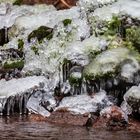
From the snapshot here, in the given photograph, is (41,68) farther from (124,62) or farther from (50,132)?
(50,132)

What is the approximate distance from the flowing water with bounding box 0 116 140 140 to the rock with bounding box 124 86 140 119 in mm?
1552

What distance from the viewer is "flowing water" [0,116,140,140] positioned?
12.2 meters

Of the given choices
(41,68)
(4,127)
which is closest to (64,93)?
(41,68)

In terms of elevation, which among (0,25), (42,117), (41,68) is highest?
(0,25)

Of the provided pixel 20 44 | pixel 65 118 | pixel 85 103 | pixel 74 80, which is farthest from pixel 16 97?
pixel 20 44

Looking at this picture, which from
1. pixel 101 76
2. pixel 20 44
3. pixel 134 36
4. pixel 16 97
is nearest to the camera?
pixel 101 76

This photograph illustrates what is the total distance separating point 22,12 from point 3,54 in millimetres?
3997

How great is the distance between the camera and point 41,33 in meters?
20.4

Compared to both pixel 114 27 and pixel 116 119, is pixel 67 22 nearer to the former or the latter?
pixel 114 27

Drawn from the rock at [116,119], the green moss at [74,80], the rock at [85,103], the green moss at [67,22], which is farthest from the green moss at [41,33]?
the rock at [116,119]

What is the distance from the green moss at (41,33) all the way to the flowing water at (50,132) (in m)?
5.98

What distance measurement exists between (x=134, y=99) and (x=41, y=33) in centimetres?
689

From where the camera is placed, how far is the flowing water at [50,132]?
12234 mm

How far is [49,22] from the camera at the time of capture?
21.2 metres
